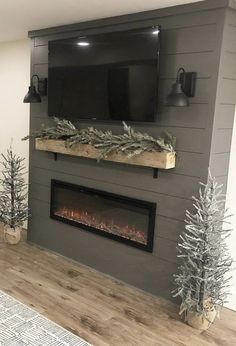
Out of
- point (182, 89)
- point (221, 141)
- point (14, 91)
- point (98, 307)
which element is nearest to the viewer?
point (182, 89)

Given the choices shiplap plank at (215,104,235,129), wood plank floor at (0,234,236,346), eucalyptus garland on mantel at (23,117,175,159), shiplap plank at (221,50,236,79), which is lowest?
wood plank floor at (0,234,236,346)

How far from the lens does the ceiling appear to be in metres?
2.63

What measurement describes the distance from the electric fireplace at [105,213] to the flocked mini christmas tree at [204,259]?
1.61 feet

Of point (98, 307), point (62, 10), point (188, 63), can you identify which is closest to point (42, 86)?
point (62, 10)

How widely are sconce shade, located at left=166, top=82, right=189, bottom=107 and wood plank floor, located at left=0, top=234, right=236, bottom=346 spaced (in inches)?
63.9

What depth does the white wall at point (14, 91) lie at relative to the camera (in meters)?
4.26

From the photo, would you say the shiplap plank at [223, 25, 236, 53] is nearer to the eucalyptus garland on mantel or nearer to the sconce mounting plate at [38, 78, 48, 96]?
the eucalyptus garland on mantel

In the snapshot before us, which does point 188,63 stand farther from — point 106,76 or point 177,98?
point 106,76

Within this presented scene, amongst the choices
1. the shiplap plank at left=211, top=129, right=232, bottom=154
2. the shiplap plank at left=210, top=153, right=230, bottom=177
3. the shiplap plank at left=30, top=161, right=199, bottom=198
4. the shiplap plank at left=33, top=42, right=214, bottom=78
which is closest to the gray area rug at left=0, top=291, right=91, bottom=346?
the shiplap plank at left=30, top=161, right=199, bottom=198

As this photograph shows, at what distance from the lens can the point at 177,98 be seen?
247 cm

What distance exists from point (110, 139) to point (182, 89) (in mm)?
725

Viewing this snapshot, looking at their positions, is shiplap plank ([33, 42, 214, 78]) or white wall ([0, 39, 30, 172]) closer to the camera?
shiplap plank ([33, 42, 214, 78])

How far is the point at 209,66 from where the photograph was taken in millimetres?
2521

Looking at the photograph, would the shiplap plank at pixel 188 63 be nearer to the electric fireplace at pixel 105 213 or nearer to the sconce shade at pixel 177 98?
the sconce shade at pixel 177 98
